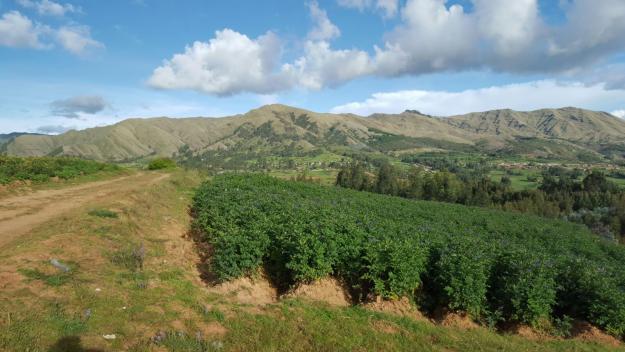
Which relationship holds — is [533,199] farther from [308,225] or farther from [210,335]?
[210,335]

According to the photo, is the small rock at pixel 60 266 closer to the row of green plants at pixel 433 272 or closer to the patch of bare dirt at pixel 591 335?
the row of green plants at pixel 433 272

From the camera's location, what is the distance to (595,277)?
48.4ft

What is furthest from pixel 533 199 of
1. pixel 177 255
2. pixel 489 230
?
pixel 177 255

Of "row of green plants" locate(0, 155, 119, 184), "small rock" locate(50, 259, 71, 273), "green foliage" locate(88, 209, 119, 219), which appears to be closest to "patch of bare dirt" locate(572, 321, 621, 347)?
"small rock" locate(50, 259, 71, 273)

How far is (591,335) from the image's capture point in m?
14.1

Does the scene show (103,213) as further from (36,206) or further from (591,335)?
(591,335)

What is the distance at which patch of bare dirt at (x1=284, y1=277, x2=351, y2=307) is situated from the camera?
14.4 meters

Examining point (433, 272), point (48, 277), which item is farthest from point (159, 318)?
point (433, 272)

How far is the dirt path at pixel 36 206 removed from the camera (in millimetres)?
17625

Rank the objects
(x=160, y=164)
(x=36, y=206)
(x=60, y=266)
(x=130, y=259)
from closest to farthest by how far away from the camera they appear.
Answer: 1. (x=60, y=266)
2. (x=130, y=259)
3. (x=36, y=206)
4. (x=160, y=164)

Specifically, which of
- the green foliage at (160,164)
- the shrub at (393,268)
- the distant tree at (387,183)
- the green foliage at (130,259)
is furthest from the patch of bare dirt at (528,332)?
the distant tree at (387,183)

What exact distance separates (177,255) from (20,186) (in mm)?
19957

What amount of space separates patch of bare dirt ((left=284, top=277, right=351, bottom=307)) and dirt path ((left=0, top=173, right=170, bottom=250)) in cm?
1128

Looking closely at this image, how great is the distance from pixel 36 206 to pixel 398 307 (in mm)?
22002
